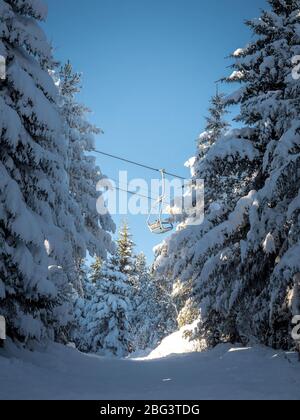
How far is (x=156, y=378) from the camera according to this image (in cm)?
878

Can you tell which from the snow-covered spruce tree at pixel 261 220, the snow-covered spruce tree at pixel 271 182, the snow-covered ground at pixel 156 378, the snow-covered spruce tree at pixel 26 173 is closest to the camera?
the snow-covered ground at pixel 156 378

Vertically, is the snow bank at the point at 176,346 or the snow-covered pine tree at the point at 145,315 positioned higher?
the snow-covered pine tree at the point at 145,315

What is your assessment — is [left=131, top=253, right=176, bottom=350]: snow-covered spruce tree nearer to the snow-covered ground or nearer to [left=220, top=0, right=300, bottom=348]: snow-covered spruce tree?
[left=220, top=0, right=300, bottom=348]: snow-covered spruce tree

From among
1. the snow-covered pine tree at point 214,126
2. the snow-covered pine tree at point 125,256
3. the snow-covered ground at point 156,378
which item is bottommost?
the snow-covered ground at point 156,378

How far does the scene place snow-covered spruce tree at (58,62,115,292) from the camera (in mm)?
18500

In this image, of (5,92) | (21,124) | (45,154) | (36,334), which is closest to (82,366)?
(36,334)

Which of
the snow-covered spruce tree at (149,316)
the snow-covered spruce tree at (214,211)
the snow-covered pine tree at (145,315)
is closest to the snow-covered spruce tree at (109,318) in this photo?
the snow-covered spruce tree at (214,211)

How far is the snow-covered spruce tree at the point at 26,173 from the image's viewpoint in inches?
320

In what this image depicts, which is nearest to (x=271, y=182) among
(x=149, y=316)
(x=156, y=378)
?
(x=156, y=378)

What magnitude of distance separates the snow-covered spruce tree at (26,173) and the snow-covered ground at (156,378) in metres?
1.09

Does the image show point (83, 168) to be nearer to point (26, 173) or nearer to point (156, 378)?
A: point (26, 173)

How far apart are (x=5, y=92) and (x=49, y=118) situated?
3.60 feet

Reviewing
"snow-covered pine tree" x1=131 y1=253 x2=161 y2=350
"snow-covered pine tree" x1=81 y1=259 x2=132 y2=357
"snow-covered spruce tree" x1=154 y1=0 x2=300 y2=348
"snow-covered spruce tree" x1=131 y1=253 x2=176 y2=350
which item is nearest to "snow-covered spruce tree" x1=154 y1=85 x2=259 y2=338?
"snow-covered spruce tree" x1=154 y1=0 x2=300 y2=348

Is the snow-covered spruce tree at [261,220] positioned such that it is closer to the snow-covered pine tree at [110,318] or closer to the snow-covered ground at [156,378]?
the snow-covered ground at [156,378]
